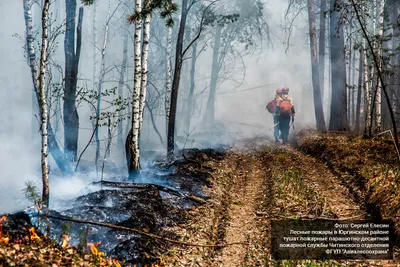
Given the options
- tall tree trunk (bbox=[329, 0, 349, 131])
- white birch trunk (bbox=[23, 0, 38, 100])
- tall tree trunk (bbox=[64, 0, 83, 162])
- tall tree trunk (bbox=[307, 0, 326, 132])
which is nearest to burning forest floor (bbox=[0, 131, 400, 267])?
tall tree trunk (bbox=[64, 0, 83, 162])

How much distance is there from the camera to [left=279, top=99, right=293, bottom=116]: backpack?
53.6 feet

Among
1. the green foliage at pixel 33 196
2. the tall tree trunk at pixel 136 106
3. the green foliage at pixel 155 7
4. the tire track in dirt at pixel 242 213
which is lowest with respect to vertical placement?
the tire track in dirt at pixel 242 213

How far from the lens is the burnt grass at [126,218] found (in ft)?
16.9

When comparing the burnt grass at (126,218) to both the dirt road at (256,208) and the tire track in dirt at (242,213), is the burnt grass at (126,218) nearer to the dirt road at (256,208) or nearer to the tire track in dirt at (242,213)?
A: the dirt road at (256,208)

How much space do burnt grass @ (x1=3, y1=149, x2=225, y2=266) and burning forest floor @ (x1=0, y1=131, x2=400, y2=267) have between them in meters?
0.02

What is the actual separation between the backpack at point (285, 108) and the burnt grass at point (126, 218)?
8646 mm

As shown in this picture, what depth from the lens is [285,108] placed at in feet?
53.7

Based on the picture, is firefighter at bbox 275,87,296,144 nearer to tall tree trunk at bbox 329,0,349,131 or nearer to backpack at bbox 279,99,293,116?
backpack at bbox 279,99,293,116

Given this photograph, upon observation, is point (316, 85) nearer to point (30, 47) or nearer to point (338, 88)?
point (338, 88)

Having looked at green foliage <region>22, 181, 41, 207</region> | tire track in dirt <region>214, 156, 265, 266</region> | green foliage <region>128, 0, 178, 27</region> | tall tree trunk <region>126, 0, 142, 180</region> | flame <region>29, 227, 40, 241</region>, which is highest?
green foliage <region>128, 0, 178, 27</region>

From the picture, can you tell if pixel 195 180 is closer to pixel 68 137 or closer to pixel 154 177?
pixel 154 177

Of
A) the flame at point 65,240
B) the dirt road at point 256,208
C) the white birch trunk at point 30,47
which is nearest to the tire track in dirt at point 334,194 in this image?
the dirt road at point 256,208

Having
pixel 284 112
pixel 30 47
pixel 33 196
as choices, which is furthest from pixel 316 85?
pixel 33 196

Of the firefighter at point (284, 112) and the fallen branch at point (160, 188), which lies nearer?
the fallen branch at point (160, 188)
